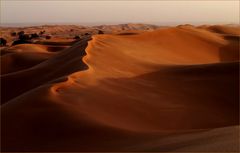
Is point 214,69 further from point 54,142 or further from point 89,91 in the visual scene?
point 54,142

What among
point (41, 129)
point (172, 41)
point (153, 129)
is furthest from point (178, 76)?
point (172, 41)

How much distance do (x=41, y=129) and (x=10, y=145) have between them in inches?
20.7

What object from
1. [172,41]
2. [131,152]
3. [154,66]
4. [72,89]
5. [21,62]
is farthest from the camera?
[172,41]

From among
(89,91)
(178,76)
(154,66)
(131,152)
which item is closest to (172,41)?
(154,66)

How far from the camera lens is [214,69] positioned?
10.3m

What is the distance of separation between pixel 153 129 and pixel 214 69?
458cm

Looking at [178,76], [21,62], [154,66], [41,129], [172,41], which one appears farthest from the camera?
[172,41]

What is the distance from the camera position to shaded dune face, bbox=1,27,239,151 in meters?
5.42

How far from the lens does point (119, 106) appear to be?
7066mm

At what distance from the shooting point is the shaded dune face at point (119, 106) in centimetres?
542

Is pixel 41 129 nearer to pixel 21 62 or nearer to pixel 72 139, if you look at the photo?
pixel 72 139

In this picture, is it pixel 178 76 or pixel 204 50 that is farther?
pixel 204 50

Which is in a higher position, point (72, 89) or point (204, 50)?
point (72, 89)

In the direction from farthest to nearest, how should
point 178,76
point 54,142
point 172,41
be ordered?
point 172,41
point 178,76
point 54,142
